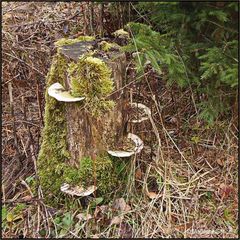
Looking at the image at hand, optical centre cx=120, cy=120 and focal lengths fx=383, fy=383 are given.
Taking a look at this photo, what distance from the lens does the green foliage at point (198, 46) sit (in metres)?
2.93

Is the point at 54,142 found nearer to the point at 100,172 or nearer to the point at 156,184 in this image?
the point at 100,172

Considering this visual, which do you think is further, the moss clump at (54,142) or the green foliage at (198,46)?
the moss clump at (54,142)

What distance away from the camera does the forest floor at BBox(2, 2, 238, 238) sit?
293 cm

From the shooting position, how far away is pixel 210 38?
3.23m

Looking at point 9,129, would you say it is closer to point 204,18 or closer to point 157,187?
point 157,187

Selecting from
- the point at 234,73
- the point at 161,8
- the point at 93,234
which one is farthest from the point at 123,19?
the point at 93,234

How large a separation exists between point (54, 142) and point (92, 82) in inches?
24.9

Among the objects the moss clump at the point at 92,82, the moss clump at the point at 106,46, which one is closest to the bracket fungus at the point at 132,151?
the moss clump at the point at 92,82

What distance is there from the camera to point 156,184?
3.22 metres

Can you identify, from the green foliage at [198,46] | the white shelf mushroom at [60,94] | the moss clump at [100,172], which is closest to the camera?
the white shelf mushroom at [60,94]

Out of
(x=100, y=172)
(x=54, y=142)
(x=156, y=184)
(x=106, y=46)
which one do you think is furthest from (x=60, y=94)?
(x=156, y=184)

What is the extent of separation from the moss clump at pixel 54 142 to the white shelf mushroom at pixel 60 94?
8 cm

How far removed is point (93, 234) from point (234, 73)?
63.1 inches

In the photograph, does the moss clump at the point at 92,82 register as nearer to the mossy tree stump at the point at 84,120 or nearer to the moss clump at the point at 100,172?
the mossy tree stump at the point at 84,120
